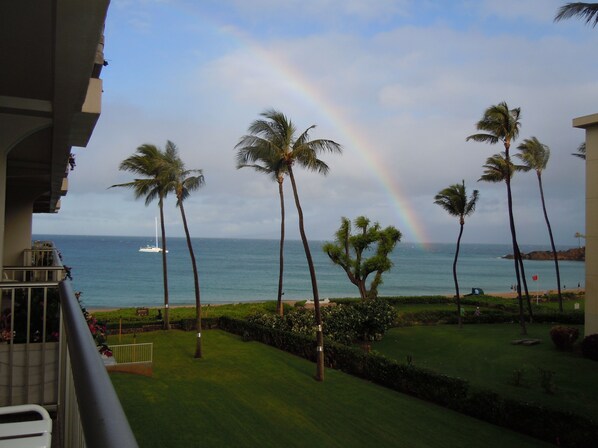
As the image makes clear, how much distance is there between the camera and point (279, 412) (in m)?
14.2

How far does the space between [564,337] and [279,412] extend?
14.3 meters

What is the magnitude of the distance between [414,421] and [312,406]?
3019 millimetres

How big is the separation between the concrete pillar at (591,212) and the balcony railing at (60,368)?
19572 mm

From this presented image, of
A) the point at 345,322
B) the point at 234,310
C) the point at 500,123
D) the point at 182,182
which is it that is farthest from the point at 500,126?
the point at 234,310

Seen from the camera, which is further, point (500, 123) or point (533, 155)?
point (533, 155)

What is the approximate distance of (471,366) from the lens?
2105cm

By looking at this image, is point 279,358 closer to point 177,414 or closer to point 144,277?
point 177,414

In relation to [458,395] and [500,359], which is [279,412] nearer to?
[458,395]

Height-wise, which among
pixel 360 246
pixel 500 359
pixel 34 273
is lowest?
pixel 500 359

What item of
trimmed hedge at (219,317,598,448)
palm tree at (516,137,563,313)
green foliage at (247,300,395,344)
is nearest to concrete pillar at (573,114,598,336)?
trimmed hedge at (219,317,598,448)

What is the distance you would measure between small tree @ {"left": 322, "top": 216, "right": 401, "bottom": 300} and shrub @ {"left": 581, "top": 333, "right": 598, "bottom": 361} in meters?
18.3

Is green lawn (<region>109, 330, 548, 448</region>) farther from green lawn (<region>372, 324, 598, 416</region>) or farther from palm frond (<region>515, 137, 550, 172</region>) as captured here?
palm frond (<region>515, 137, 550, 172</region>)

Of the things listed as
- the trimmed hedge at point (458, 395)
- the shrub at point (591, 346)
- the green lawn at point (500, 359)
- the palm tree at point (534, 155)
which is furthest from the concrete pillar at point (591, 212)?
the palm tree at point (534, 155)

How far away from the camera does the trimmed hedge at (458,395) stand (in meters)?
12.0
